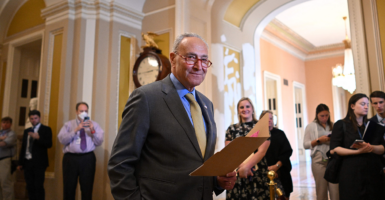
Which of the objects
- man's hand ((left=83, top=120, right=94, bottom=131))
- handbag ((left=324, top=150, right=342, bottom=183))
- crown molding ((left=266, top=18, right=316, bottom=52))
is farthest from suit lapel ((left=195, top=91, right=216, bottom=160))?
crown molding ((left=266, top=18, right=316, bottom=52))

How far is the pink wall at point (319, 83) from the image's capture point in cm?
1016

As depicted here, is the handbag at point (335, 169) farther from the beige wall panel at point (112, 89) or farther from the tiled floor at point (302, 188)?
the beige wall panel at point (112, 89)

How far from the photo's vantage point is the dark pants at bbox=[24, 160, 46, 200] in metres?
4.03

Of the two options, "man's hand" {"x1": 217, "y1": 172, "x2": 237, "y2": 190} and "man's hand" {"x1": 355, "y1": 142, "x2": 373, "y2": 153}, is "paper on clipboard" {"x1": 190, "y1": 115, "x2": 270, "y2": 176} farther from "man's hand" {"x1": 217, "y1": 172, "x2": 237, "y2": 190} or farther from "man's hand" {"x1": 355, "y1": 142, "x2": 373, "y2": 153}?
"man's hand" {"x1": 355, "y1": 142, "x2": 373, "y2": 153}

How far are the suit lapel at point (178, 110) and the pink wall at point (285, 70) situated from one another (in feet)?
23.4

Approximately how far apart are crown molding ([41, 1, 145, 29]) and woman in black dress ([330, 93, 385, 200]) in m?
3.44

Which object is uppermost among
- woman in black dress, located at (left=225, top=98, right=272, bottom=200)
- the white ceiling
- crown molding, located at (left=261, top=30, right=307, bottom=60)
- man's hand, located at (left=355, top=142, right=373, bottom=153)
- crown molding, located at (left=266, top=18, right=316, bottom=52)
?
the white ceiling

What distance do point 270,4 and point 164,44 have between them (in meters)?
2.06

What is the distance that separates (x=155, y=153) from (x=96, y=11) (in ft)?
12.6

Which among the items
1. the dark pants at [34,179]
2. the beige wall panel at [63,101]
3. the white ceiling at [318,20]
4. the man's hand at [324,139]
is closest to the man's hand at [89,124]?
the beige wall panel at [63,101]

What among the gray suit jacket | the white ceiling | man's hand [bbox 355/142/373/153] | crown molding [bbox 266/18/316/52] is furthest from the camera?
crown molding [bbox 266/18/316/52]

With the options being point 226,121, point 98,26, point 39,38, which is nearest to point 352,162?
point 226,121

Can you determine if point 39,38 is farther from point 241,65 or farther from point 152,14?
point 241,65

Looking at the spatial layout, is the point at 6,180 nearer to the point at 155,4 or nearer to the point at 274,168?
the point at 155,4
